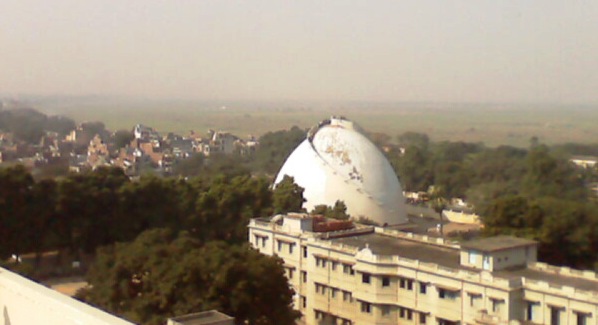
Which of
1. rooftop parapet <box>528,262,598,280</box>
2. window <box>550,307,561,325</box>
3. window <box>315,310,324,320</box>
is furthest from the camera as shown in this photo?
window <box>315,310,324,320</box>

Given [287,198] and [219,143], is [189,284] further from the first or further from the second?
[219,143]

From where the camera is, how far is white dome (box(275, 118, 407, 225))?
1232 inches

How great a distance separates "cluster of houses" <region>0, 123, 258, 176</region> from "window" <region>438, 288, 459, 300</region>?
38900 mm

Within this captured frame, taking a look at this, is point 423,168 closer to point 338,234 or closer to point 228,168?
point 228,168

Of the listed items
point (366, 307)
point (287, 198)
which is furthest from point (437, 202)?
point (366, 307)

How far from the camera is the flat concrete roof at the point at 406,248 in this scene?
19109 millimetres

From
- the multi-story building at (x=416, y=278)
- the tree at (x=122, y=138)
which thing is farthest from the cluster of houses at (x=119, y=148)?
the multi-story building at (x=416, y=278)

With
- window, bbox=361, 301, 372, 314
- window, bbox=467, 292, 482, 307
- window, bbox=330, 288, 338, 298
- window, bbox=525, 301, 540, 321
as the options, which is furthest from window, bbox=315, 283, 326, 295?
window, bbox=525, 301, 540, 321

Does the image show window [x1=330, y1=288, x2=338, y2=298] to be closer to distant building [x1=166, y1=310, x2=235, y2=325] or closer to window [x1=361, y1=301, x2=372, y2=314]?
window [x1=361, y1=301, x2=372, y2=314]

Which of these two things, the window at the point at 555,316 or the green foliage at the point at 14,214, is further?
the green foliage at the point at 14,214

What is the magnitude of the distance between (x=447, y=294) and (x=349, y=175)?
14297 millimetres

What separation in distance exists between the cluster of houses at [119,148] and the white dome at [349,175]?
25.2m

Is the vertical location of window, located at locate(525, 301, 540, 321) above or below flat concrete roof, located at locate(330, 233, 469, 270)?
below

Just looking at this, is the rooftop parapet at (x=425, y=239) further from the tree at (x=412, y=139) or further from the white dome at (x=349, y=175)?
the tree at (x=412, y=139)
